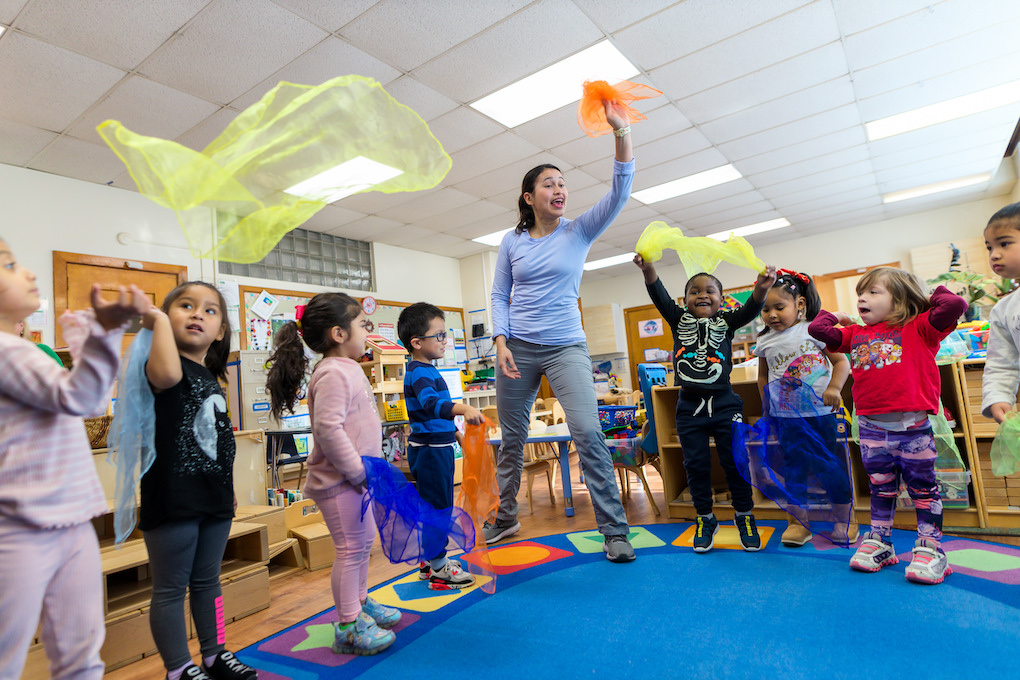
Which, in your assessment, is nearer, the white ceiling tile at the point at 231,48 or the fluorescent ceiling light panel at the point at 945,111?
the white ceiling tile at the point at 231,48

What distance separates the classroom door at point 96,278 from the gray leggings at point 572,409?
10.2ft

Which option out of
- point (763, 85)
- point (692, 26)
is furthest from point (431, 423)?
point (763, 85)

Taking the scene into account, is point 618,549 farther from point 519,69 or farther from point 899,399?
point 519,69

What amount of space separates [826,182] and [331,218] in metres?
5.44

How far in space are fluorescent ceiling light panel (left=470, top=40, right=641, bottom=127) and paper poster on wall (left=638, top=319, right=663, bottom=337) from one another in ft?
20.9

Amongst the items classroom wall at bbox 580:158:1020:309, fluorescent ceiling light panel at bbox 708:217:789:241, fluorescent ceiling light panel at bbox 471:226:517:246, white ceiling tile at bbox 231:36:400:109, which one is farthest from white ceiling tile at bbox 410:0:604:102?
classroom wall at bbox 580:158:1020:309

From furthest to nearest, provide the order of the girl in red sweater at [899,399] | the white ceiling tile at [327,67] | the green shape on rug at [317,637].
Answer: the white ceiling tile at [327,67]
the girl in red sweater at [899,399]
the green shape on rug at [317,637]

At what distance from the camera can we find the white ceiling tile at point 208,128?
3.77 m

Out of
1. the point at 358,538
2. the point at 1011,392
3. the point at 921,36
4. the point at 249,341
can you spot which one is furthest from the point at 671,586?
the point at 249,341

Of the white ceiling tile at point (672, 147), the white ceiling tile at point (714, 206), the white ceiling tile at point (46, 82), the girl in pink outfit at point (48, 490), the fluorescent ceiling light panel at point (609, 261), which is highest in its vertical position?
the white ceiling tile at point (46, 82)

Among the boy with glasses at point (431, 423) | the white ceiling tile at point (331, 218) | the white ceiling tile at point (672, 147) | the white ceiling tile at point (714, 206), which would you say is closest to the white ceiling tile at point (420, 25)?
the boy with glasses at point (431, 423)

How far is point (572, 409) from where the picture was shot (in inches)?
88.4

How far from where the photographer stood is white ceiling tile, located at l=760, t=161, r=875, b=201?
231 inches

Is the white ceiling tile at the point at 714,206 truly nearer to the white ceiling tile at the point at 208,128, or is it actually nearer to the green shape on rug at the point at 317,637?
the white ceiling tile at the point at 208,128
